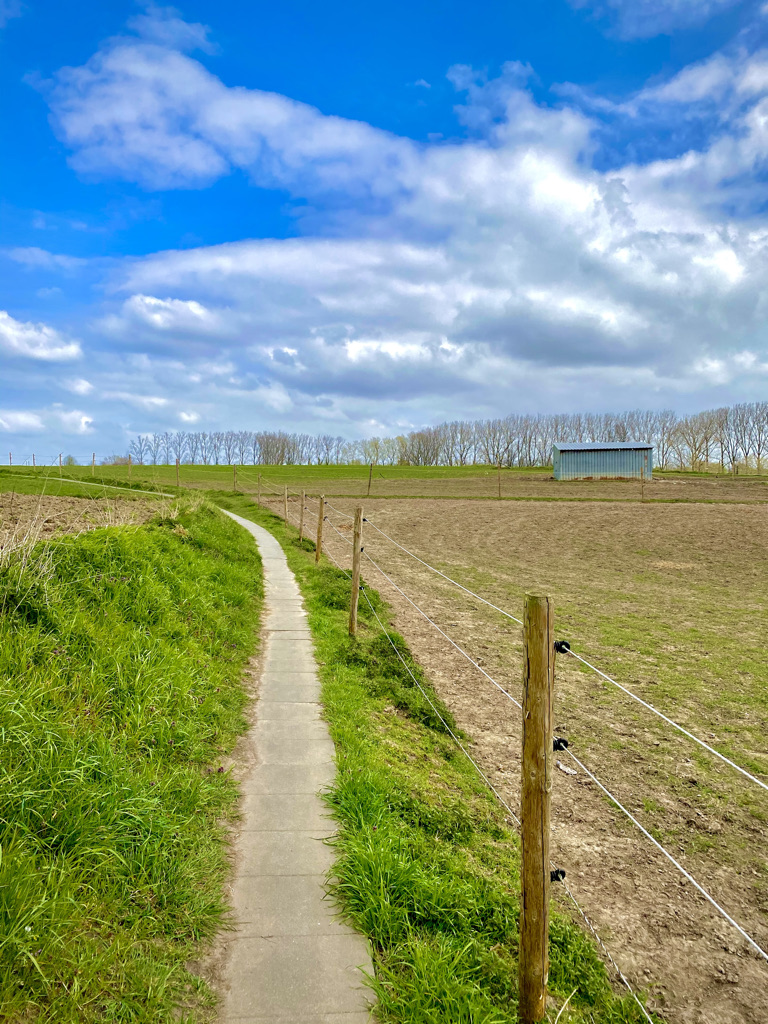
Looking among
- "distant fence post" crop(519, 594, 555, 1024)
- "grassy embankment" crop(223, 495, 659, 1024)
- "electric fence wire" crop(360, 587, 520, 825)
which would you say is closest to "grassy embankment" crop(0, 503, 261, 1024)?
"grassy embankment" crop(223, 495, 659, 1024)

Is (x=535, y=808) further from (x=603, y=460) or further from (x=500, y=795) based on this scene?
(x=603, y=460)

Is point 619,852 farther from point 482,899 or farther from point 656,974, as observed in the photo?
point 482,899

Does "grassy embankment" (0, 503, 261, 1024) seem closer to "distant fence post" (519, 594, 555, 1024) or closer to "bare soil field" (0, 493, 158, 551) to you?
"distant fence post" (519, 594, 555, 1024)

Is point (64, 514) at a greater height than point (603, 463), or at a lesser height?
lesser

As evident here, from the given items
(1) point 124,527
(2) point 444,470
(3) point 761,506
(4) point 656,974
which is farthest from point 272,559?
(2) point 444,470

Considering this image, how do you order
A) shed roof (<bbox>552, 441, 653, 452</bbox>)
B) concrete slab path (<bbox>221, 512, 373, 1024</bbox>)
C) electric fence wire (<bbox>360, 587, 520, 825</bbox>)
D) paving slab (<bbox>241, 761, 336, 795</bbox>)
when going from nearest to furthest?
concrete slab path (<bbox>221, 512, 373, 1024</bbox>)
paving slab (<bbox>241, 761, 336, 795</bbox>)
electric fence wire (<bbox>360, 587, 520, 825</bbox>)
shed roof (<bbox>552, 441, 653, 452</bbox>)

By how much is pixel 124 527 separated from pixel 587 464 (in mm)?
54182

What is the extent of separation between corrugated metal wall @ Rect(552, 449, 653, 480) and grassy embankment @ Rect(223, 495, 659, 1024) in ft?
180

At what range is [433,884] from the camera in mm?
3688

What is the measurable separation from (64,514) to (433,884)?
12.4 m

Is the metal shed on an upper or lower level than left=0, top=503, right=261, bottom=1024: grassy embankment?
upper

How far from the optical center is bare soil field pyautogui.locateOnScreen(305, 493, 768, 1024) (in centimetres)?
395

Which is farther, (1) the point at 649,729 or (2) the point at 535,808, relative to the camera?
(1) the point at 649,729

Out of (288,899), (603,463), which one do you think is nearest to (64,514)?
(288,899)
